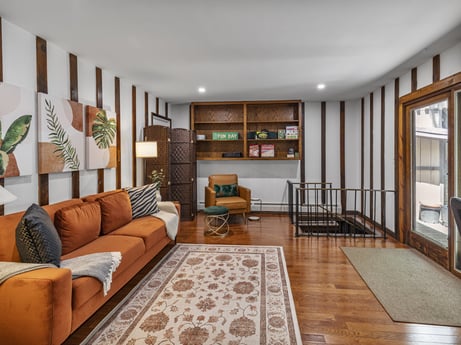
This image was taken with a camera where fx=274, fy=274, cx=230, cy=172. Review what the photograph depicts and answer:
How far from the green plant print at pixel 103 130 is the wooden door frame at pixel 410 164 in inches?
163

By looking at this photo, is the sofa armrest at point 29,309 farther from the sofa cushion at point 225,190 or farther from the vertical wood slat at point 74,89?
the sofa cushion at point 225,190

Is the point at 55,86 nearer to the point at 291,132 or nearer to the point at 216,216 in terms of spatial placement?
the point at 216,216

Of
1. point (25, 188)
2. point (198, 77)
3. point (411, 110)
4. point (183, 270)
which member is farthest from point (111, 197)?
point (411, 110)

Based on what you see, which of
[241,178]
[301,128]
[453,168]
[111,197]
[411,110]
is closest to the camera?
[453,168]

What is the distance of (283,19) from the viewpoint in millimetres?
2412

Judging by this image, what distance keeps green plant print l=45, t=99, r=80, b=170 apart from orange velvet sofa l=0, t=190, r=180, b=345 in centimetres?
45

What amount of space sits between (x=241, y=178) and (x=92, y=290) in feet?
15.1

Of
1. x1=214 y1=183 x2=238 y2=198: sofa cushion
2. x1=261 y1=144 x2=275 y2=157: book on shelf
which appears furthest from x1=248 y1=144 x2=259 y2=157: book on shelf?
x1=214 y1=183 x2=238 y2=198: sofa cushion

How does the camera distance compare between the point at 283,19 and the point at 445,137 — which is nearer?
the point at 283,19

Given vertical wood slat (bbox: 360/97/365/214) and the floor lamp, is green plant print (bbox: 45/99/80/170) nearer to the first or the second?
the floor lamp

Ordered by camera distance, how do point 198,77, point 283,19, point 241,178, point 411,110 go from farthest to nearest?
point 241,178 → point 198,77 → point 411,110 → point 283,19

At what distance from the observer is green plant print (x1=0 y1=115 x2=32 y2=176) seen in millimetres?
2299

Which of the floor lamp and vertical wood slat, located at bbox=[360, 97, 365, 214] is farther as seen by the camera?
vertical wood slat, located at bbox=[360, 97, 365, 214]

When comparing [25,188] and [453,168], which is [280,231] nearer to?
[453,168]
